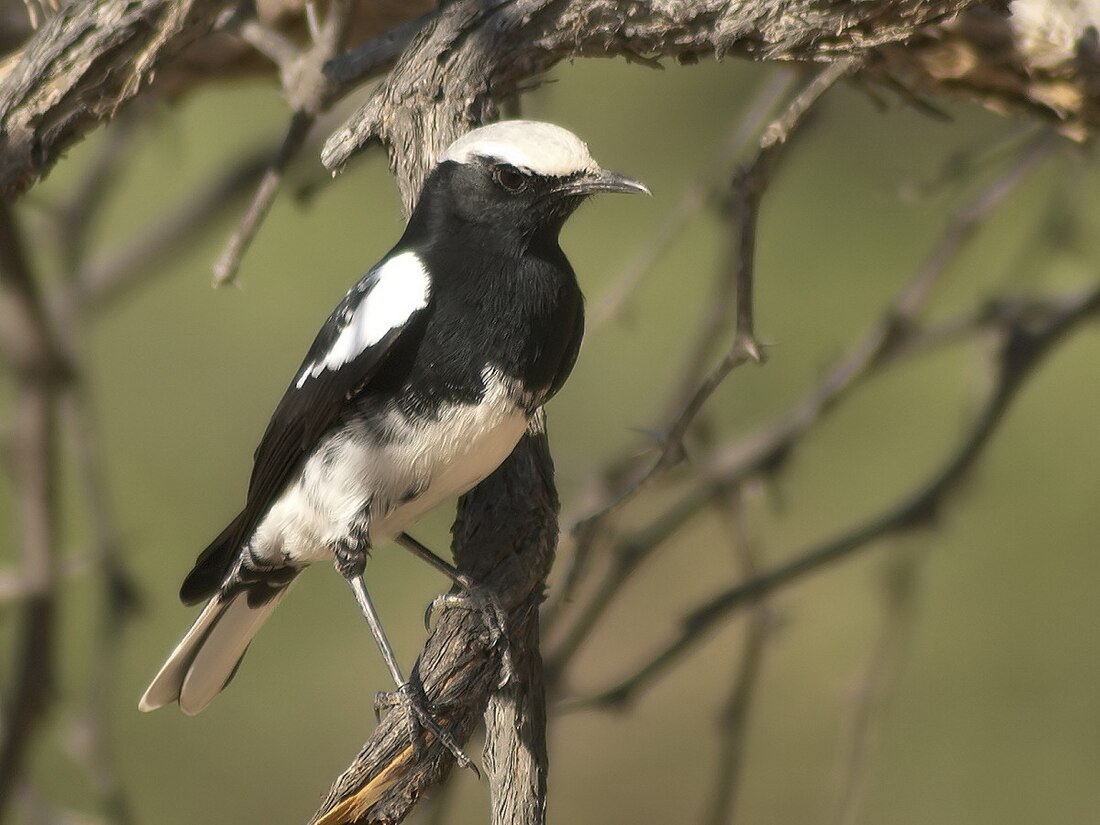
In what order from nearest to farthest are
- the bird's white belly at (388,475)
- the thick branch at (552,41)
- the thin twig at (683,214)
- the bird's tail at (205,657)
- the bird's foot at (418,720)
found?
the bird's foot at (418,720), the thick branch at (552,41), the bird's white belly at (388,475), the bird's tail at (205,657), the thin twig at (683,214)

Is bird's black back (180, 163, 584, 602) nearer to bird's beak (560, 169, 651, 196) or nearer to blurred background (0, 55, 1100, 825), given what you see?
bird's beak (560, 169, 651, 196)

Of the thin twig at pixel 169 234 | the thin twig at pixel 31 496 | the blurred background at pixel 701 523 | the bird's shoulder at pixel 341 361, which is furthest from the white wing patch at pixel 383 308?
the blurred background at pixel 701 523

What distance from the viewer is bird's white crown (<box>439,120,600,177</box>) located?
273 centimetres

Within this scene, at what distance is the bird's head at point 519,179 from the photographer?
2770 millimetres

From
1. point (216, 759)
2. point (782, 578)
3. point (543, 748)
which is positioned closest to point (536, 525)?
point (543, 748)

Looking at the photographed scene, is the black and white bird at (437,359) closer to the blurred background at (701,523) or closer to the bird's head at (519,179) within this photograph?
the bird's head at (519,179)

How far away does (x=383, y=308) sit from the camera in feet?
9.04

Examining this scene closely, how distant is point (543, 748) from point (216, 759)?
3.54 m

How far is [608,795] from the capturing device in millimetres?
5520

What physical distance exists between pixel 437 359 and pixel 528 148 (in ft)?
1.52

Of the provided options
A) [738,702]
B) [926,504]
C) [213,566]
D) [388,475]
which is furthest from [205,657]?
[926,504]

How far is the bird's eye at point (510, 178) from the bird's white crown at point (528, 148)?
0.02 metres

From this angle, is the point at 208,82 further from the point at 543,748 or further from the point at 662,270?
the point at 662,270

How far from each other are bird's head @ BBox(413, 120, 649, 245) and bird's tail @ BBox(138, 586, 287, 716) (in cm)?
111
